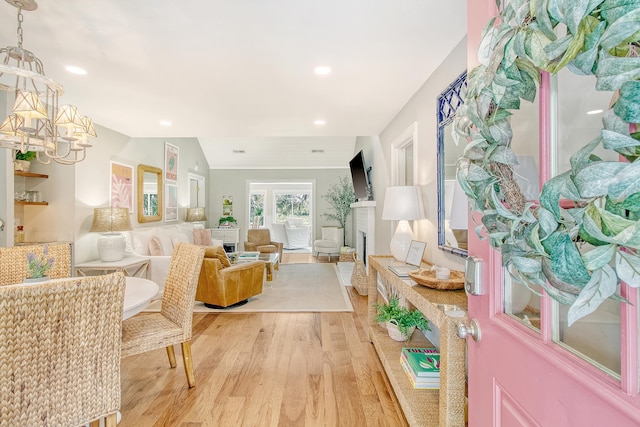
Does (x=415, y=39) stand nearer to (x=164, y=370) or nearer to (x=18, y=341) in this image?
(x=18, y=341)

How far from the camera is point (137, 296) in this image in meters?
1.95

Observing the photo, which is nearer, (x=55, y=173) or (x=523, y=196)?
(x=523, y=196)

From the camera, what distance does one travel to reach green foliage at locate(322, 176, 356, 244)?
344 inches

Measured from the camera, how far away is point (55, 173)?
3980 mm

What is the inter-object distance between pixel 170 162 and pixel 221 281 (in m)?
3.73

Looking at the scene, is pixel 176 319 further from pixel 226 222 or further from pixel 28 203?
pixel 226 222

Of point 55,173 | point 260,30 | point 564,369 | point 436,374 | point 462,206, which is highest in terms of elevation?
point 260,30

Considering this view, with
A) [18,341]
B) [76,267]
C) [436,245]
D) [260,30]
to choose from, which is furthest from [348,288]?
[18,341]

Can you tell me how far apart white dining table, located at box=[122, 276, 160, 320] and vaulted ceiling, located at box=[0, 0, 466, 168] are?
1607 mm

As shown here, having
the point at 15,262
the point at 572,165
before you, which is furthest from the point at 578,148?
the point at 15,262

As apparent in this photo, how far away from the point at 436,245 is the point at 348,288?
2.78m

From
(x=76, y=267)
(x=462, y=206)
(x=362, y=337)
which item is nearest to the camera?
(x=462, y=206)

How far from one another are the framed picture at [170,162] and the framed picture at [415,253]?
544 centimetres

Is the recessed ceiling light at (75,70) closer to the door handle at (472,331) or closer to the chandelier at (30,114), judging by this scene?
the chandelier at (30,114)
